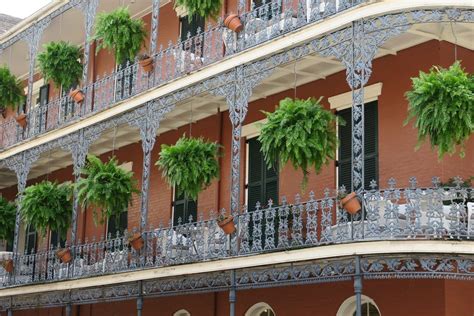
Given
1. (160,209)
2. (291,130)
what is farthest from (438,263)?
(160,209)

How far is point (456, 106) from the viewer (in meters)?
10.7

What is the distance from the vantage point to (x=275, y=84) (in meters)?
14.9

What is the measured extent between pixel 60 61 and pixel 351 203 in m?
9.74

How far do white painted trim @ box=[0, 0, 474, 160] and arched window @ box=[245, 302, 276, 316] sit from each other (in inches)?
149

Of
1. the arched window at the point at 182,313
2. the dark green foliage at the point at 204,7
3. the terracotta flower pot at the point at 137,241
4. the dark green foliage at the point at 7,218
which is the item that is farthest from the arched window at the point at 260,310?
the dark green foliage at the point at 7,218

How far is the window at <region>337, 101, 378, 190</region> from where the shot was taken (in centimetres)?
1309

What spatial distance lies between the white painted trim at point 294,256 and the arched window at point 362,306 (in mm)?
1630

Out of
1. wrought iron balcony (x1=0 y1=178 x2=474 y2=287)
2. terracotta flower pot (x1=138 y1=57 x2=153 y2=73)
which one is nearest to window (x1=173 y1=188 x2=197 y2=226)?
wrought iron balcony (x1=0 y1=178 x2=474 y2=287)

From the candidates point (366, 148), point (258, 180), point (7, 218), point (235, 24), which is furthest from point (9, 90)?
point (366, 148)

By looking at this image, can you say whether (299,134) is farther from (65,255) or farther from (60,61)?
(60,61)

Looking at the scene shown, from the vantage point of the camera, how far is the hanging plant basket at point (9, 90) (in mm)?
21031

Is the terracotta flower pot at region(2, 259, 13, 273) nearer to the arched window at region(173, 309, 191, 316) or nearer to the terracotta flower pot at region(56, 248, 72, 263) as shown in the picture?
the terracotta flower pot at region(56, 248, 72, 263)

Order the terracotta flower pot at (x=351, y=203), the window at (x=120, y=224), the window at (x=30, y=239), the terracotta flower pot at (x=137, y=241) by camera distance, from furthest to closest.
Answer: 1. the window at (x=30, y=239)
2. the window at (x=120, y=224)
3. the terracotta flower pot at (x=137, y=241)
4. the terracotta flower pot at (x=351, y=203)

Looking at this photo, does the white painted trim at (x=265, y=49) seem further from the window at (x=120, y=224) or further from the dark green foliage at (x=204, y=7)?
the window at (x=120, y=224)
